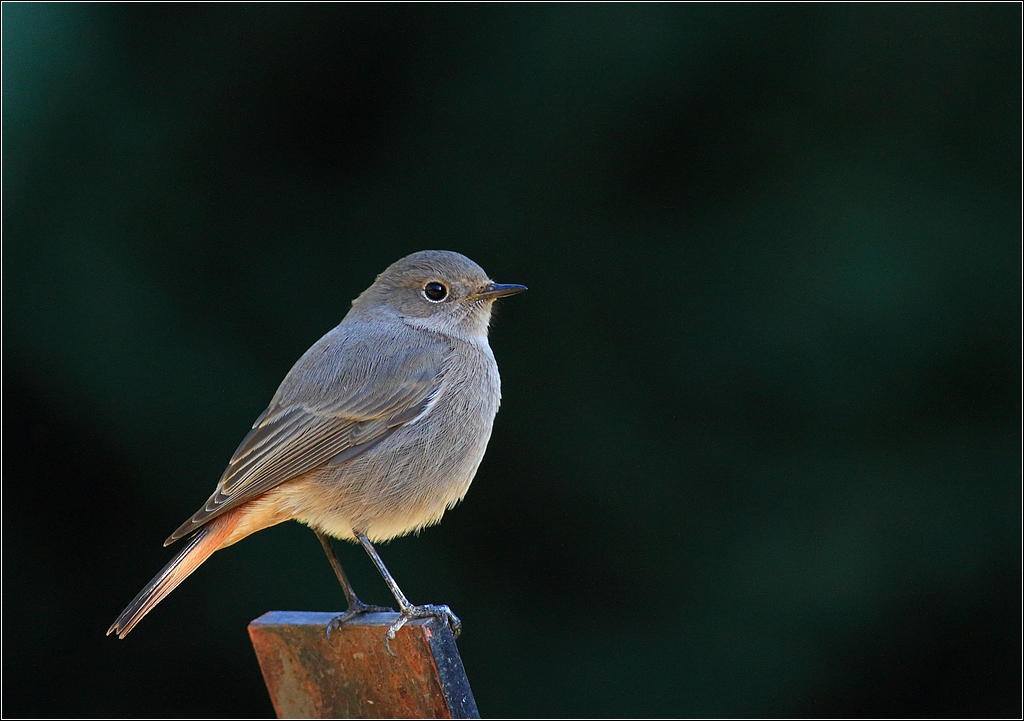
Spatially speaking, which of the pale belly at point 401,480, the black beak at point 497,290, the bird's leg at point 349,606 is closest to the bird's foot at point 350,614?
the bird's leg at point 349,606

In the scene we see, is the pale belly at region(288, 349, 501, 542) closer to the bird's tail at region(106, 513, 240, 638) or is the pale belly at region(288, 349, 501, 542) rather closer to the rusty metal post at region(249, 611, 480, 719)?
the bird's tail at region(106, 513, 240, 638)

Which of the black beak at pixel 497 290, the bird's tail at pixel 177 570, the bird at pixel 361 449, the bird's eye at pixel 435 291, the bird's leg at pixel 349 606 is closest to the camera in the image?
the bird's leg at pixel 349 606

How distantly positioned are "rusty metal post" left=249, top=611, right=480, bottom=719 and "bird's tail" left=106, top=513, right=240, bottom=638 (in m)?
0.34

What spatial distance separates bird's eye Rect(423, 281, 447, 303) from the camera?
336 centimetres

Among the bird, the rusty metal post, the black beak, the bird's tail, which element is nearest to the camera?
the rusty metal post

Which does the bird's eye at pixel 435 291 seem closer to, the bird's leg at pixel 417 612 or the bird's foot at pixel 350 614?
the bird's leg at pixel 417 612

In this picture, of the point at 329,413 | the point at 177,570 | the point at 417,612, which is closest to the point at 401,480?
the point at 329,413

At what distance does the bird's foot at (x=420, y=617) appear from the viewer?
226cm

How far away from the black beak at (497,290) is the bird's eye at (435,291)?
0.12 metres

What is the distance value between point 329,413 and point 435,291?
65cm

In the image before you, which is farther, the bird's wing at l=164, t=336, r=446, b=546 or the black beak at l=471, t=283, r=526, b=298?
the black beak at l=471, t=283, r=526, b=298

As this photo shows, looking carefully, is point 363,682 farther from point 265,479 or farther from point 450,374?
point 450,374

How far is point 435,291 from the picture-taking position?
337cm

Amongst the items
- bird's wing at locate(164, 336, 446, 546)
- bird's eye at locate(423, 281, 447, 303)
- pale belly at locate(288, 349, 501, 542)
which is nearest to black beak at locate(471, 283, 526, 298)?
bird's eye at locate(423, 281, 447, 303)
